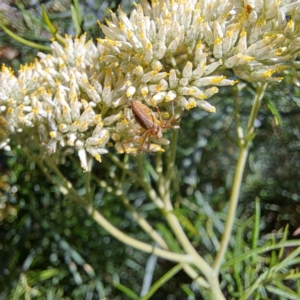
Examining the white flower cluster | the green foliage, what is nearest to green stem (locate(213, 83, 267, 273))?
the white flower cluster

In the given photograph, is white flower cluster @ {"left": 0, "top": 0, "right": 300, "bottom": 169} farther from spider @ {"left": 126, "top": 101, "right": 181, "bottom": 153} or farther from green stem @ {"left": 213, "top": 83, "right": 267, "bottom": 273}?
green stem @ {"left": 213, "top": 83, "right": 267, "bottom": 273}

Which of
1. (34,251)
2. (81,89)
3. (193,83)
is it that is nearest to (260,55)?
(193,83)

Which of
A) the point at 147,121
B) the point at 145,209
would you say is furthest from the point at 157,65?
the point at 145,209

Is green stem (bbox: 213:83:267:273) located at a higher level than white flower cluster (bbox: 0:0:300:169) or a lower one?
lower

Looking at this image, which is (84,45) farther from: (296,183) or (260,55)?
(296,183)

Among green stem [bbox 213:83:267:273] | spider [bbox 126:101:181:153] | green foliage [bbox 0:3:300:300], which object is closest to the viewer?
spider [bbox 126:101:181:153]

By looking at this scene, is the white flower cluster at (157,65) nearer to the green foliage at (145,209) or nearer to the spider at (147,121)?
the spider at (147,121)

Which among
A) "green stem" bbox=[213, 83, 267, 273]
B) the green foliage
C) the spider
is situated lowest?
the green foliage

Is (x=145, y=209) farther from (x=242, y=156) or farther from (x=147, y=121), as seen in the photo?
(x=147, y=121)
